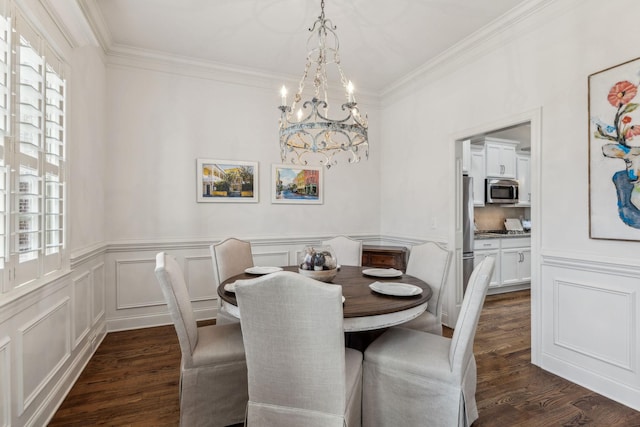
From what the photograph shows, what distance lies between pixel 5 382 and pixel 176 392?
1.02 m

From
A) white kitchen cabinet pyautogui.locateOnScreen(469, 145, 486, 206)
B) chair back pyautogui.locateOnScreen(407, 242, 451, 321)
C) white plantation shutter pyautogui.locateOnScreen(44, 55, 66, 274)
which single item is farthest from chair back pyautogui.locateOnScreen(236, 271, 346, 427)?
white kitchen cabinet pyautogui.locateOnScreen(469, 145, 486, 206)

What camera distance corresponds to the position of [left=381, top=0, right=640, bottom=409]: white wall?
88.9 inches

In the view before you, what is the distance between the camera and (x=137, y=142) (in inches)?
144

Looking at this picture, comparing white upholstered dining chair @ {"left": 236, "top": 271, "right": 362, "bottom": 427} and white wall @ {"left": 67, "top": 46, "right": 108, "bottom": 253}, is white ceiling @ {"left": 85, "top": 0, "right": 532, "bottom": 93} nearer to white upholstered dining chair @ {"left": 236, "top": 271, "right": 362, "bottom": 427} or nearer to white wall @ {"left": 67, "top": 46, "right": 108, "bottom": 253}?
white wall @ {"left": 67, "top": 46, "right": 108, "bottom": 253}

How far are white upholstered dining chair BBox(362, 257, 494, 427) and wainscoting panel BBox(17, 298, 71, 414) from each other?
1.87 metres

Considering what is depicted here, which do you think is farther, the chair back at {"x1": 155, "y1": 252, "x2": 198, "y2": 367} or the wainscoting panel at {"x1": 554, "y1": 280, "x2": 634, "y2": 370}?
the wainscoting panel at {"x1": 554, "y1": 280, "x2": 634, "y2": 370}

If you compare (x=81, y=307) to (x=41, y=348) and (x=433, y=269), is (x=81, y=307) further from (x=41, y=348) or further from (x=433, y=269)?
(x=433, y=269)

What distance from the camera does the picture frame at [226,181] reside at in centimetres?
390

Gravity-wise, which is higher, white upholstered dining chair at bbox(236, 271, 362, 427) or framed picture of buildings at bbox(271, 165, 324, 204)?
framed picture of buildings at bbox(271, 165, 324, 204)

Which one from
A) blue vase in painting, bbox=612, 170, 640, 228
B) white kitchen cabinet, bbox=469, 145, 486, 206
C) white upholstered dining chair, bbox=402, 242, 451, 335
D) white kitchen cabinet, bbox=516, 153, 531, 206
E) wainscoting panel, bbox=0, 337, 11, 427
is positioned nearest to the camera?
wainscoting panel, bbox=0, 337, 11, 427

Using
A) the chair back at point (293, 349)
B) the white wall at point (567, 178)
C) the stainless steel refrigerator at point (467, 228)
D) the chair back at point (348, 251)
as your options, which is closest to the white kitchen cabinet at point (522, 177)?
the stainless steel refrigerator at point (467, 228)

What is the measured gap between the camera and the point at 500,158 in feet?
18.9

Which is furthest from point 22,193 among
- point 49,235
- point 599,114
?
point 599,114

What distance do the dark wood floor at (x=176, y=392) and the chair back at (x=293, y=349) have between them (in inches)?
36.7
